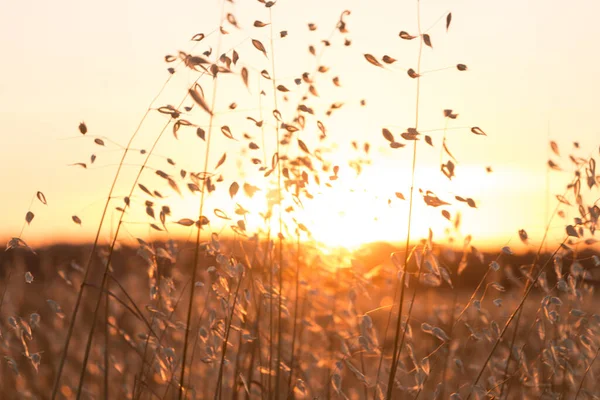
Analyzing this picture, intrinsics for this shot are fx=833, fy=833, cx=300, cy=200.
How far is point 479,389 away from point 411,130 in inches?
26.8

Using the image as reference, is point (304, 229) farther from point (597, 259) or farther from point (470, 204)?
point (597, 259)

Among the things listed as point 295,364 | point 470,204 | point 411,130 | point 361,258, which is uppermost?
point 411,130

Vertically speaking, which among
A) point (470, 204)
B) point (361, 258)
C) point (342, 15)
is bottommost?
point (361, 258)

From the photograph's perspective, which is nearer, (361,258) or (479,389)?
(479,389)

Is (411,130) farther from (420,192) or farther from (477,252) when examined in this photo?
(477,252)

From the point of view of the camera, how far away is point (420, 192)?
223 cm

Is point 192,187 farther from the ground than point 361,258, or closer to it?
farther from the ground

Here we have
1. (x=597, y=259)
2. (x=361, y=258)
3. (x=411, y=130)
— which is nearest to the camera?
(x=411, y=130)

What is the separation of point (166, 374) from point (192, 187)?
1.67 feet

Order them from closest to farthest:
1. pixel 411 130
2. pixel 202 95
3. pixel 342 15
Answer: pixel 202 95 → pixel 411 130 → pixel 342 15

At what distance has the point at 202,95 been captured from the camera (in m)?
1.99

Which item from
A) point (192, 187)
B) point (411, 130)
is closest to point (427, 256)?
point (411, 130)

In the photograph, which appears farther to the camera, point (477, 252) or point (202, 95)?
point (477, 252)

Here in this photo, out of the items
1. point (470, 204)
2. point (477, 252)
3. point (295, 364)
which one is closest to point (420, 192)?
point (470, 204)
